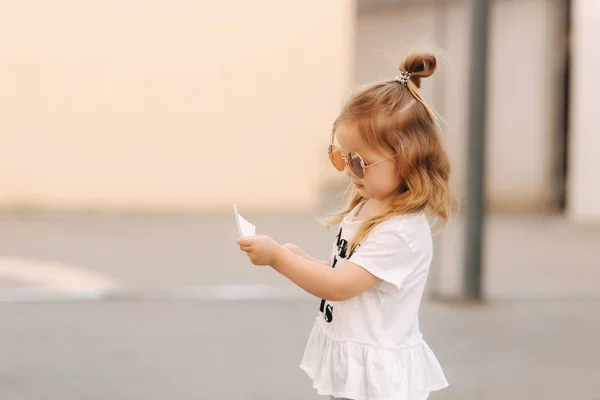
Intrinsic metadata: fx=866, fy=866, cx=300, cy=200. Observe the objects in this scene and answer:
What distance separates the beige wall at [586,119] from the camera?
11.1 meters

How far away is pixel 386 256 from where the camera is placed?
6.34ft

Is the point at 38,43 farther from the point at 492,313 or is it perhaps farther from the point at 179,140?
the point at 492,313

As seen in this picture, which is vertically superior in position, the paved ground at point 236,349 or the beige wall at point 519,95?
the beige wall at point 519,95

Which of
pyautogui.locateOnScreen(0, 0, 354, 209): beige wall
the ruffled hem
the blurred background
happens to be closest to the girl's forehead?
the ruffled hem

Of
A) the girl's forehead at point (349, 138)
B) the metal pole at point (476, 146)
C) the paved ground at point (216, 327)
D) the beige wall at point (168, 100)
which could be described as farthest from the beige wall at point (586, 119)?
the girl's forehead at point (349, 138)

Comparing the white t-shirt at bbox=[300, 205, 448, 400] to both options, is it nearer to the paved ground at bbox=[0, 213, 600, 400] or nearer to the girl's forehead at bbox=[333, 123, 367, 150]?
the girl's forehead at bbox=[333, 123, 367, 150]

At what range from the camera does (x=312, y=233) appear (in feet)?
29.0

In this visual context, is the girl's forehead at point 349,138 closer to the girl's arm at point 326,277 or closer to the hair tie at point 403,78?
the hair tie at point 403,78

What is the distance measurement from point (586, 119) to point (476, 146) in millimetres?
6776

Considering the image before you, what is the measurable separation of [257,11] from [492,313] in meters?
7.51

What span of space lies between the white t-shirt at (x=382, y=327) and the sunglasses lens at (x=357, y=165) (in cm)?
12

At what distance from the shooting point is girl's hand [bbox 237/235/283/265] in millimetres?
1894

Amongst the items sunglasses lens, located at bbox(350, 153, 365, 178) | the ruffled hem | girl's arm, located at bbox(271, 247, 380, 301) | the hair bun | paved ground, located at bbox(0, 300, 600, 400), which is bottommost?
paved ground, located at bbox(0, 300, 600, 400)

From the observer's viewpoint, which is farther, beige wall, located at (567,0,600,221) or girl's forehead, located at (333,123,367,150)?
beige wall, located at (567,0,600,221)
